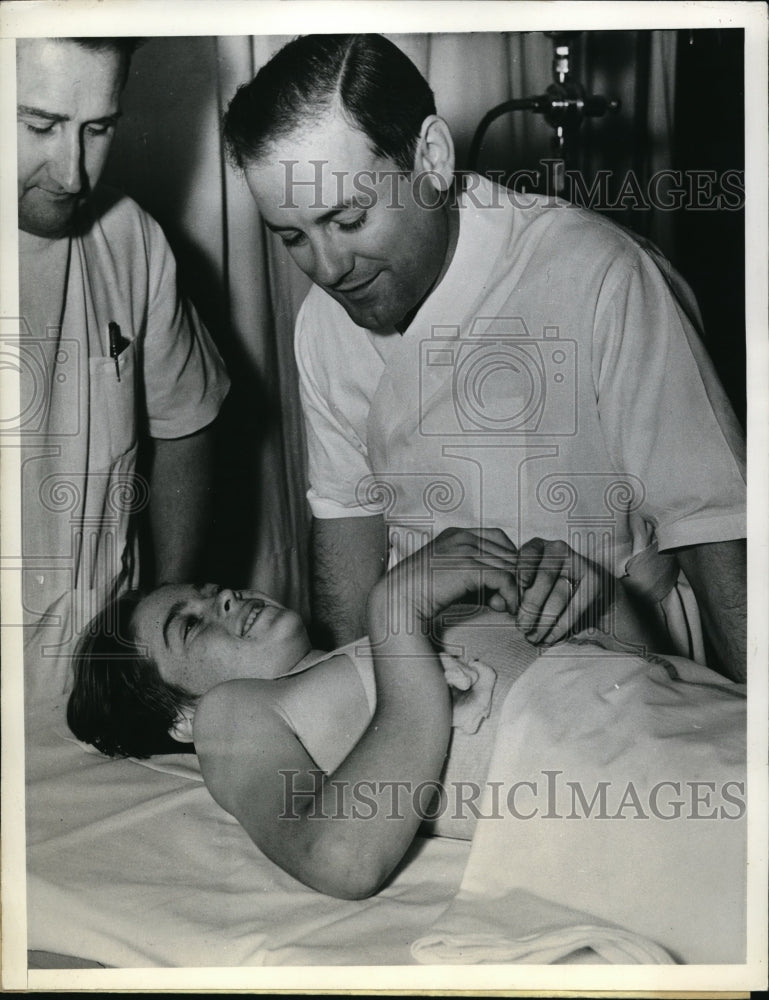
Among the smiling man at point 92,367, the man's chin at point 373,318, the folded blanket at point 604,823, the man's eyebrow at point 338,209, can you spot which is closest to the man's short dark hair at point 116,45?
the smiling man at point 92,367

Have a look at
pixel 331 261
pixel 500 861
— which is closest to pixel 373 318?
pixel 331 261

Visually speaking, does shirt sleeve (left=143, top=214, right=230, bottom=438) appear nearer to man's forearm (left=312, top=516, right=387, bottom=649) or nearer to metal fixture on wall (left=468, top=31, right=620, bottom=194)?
man's forearm (left=312, top=516, right=387, bottom=649)

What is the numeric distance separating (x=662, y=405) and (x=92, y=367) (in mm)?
758

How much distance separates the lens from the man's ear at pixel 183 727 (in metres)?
1.58

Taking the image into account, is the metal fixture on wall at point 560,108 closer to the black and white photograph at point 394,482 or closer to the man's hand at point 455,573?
the black and white photograph at point 394,482

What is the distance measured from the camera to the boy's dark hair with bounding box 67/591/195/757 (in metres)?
1.57

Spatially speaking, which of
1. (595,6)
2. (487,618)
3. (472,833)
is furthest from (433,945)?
(595,6)

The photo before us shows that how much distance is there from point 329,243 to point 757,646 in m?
0.79

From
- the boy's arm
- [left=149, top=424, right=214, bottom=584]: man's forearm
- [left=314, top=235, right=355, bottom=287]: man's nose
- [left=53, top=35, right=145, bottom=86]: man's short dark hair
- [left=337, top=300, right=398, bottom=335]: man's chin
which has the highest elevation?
[left=53, top=35, right=145, bottom=86]: man's short dark hair

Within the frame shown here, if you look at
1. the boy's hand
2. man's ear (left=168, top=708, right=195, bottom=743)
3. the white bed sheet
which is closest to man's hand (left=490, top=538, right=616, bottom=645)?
the boy's hand

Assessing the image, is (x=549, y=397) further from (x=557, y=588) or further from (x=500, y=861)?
(x=500, y=861)

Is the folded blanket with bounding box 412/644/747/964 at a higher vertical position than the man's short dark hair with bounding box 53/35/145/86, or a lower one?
lower

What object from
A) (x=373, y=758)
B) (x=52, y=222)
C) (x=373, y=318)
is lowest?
(x=373, y=758)

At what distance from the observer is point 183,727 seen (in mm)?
1582
